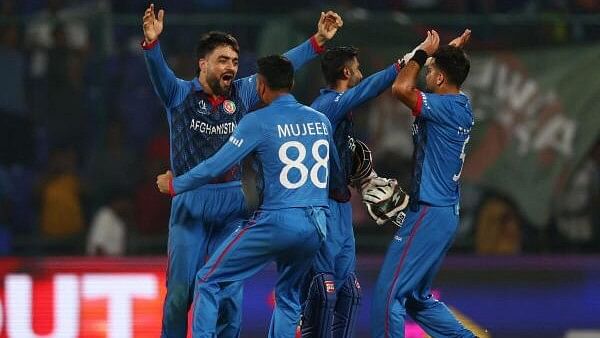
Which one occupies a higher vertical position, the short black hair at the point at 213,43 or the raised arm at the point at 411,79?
the short black hair at the point at 213,43

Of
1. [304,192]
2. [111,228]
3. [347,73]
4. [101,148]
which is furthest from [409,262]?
[101,148]

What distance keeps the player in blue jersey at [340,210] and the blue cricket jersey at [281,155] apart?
57cm

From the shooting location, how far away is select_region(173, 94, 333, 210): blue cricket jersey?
342 inches

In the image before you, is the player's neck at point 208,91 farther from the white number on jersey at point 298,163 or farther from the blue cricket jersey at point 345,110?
the white number on jersey at point 298,163

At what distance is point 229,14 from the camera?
1267 cm

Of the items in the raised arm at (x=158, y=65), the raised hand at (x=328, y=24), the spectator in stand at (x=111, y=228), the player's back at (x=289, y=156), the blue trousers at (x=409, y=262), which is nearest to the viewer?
the player's back at (x=289, y=156)

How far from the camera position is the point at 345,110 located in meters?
9.44

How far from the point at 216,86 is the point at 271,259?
3.98 feet

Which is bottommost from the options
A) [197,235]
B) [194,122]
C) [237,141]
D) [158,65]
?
[197,235]

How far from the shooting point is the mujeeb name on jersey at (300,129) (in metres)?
8.79

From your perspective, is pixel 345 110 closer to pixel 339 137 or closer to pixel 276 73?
pixel 339 137

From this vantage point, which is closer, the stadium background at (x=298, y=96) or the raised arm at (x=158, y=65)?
the raised arm at (x=158, y=65)

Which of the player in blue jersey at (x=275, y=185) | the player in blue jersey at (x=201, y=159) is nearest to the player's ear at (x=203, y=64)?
the player in blue jersey at (x=201, y=159)

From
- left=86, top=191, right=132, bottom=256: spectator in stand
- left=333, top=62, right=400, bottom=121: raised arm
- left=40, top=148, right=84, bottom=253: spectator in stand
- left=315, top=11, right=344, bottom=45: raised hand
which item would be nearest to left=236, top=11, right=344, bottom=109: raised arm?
left=315, top=11, right=344, bottom=45: raised hand
